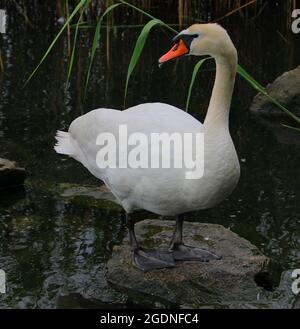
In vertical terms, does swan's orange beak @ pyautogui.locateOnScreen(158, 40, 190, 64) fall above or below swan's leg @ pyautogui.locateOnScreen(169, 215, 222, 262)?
above

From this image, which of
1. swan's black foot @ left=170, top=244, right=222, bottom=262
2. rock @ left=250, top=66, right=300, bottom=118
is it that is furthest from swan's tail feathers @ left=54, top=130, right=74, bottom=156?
rock @ left=250, top=66, right=300, bottom=118

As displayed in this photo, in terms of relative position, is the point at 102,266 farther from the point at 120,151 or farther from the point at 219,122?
the point at 219,122

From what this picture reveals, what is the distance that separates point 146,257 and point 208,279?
0.40 metres

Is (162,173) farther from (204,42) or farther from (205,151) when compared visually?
(204,42)

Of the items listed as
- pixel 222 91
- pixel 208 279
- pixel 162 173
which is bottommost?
pixel 208 279

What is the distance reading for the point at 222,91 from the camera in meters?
3.99

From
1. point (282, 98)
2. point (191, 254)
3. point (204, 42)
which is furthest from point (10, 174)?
point (282, 98)

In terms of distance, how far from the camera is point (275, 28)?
10.5 metres

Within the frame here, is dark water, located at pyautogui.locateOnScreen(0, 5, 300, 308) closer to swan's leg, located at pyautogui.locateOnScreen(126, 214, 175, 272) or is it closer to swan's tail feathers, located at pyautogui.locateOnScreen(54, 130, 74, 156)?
swan's leg, located at pyautogui.locateOnScreen(126, 214, 175, 272)

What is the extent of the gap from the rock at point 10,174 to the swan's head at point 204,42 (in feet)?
6.99

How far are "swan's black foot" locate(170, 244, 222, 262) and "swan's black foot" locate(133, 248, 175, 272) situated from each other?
45 millimetres

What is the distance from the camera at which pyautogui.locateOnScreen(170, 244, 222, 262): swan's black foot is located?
4.46m

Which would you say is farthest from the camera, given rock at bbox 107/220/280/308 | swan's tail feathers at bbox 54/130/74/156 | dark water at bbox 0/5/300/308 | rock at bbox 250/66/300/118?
rock at bbox 250/66/300/118
